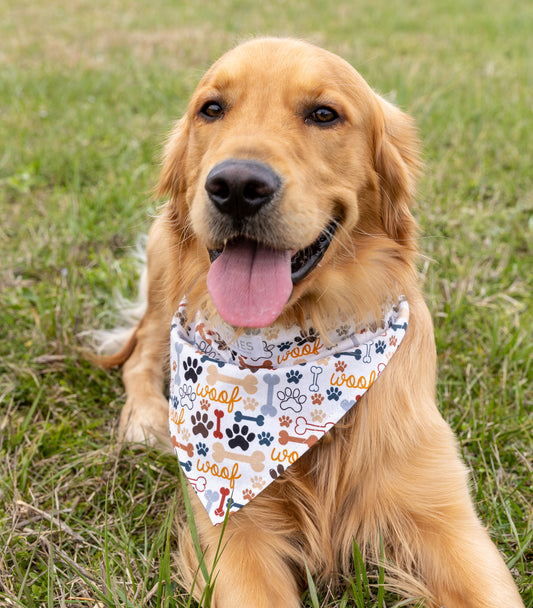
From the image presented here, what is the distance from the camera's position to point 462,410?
2.94m

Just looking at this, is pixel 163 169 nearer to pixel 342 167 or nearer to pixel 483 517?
pixel 342 167

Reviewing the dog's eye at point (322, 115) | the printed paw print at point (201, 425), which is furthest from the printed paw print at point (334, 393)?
the dog's eye at point (322, 115)

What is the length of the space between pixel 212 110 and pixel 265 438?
1.23m

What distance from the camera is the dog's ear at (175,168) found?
268cm

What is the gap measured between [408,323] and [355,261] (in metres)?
0.35

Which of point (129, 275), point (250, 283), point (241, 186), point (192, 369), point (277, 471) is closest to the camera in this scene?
point (241, 186)

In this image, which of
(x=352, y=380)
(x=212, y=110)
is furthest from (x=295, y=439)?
(x=212, y=110)

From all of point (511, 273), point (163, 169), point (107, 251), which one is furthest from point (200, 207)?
point (511, 273)

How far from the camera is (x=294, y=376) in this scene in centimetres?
234

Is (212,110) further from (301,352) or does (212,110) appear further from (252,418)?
(252,418)

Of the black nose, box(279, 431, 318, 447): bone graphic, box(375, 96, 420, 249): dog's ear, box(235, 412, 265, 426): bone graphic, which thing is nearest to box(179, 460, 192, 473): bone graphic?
box(235, 412, 265, 426): bone graphic

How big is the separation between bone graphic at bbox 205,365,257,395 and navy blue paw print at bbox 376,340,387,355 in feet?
1.51

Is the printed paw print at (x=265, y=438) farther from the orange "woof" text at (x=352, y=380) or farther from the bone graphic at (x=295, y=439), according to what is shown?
the orange "woof" text at (x=352, y=380)

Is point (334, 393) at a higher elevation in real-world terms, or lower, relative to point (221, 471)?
higher
